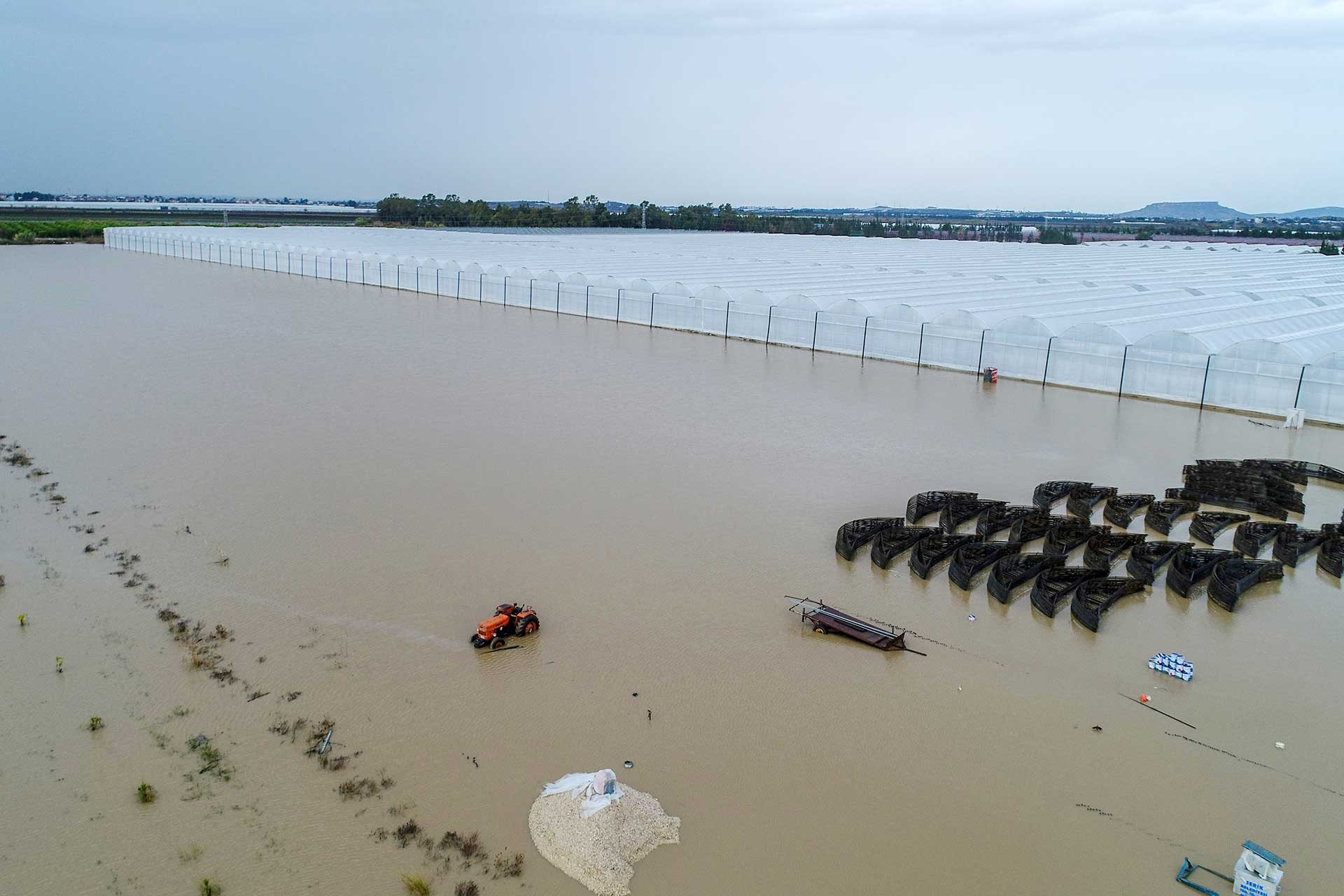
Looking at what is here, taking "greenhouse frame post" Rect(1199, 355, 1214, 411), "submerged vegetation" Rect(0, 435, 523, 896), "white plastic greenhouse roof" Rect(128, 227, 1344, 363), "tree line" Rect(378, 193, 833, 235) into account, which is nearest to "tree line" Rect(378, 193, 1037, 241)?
"tree line" Rect(378, 193, 833, 235)

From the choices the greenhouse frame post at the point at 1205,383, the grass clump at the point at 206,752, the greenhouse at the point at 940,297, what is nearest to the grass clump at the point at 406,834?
the grass clump at the point at 206,752

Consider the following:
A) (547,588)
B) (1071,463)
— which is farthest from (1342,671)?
(547,588)

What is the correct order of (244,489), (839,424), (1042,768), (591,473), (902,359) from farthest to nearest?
(902,359)
(839,424)
(591,473)
(244,489)
(1042,768)

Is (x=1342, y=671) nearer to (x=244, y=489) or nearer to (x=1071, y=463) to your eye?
(x=1071, y=463)

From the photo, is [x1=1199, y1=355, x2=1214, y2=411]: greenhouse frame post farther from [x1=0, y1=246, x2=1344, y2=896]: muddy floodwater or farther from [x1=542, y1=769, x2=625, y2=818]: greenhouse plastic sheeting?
[x1=542, y1=769, x2=625, y2=818]: greenhouse plastic sheeting

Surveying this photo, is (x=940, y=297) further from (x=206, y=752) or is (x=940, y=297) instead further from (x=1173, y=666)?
(x=206, y=752)

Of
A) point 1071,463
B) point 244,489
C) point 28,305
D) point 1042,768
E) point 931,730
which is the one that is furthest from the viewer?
point 28,305
